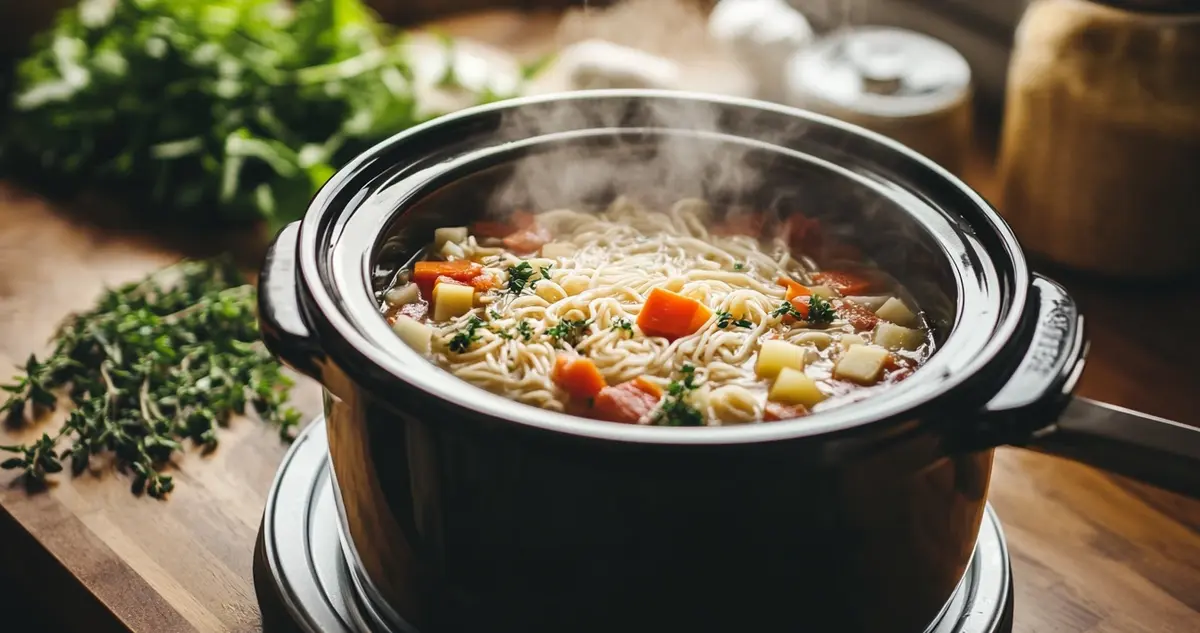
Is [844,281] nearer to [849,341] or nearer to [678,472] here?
[849,341]

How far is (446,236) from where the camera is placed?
6.17 feet

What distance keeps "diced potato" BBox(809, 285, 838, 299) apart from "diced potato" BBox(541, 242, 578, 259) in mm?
455

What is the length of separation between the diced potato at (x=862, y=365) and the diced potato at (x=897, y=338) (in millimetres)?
80

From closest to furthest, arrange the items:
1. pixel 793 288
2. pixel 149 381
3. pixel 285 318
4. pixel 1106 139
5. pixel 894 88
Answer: pixel 285 318 → pixel 793 288 → pixel 149 381 → pixel 1106 139 → pixel 894 88

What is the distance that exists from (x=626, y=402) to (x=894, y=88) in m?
1.66

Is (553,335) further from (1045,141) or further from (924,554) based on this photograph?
(1045,141)

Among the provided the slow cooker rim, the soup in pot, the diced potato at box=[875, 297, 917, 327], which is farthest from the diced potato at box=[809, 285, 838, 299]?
the slow cooker rim

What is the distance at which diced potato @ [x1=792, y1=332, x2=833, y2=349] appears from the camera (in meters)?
1.71

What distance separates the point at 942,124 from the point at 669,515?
1.89 m

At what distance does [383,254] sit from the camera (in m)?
1.71

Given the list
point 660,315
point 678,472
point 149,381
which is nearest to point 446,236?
point 660,315

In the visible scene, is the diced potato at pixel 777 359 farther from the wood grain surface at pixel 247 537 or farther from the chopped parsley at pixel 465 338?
the wood grain surface at pixel 247 537

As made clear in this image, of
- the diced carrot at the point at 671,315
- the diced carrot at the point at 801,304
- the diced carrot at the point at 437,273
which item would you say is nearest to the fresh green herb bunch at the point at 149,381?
the diced carrot at the point at 437,273

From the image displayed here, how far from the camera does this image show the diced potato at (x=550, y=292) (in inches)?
71.3
